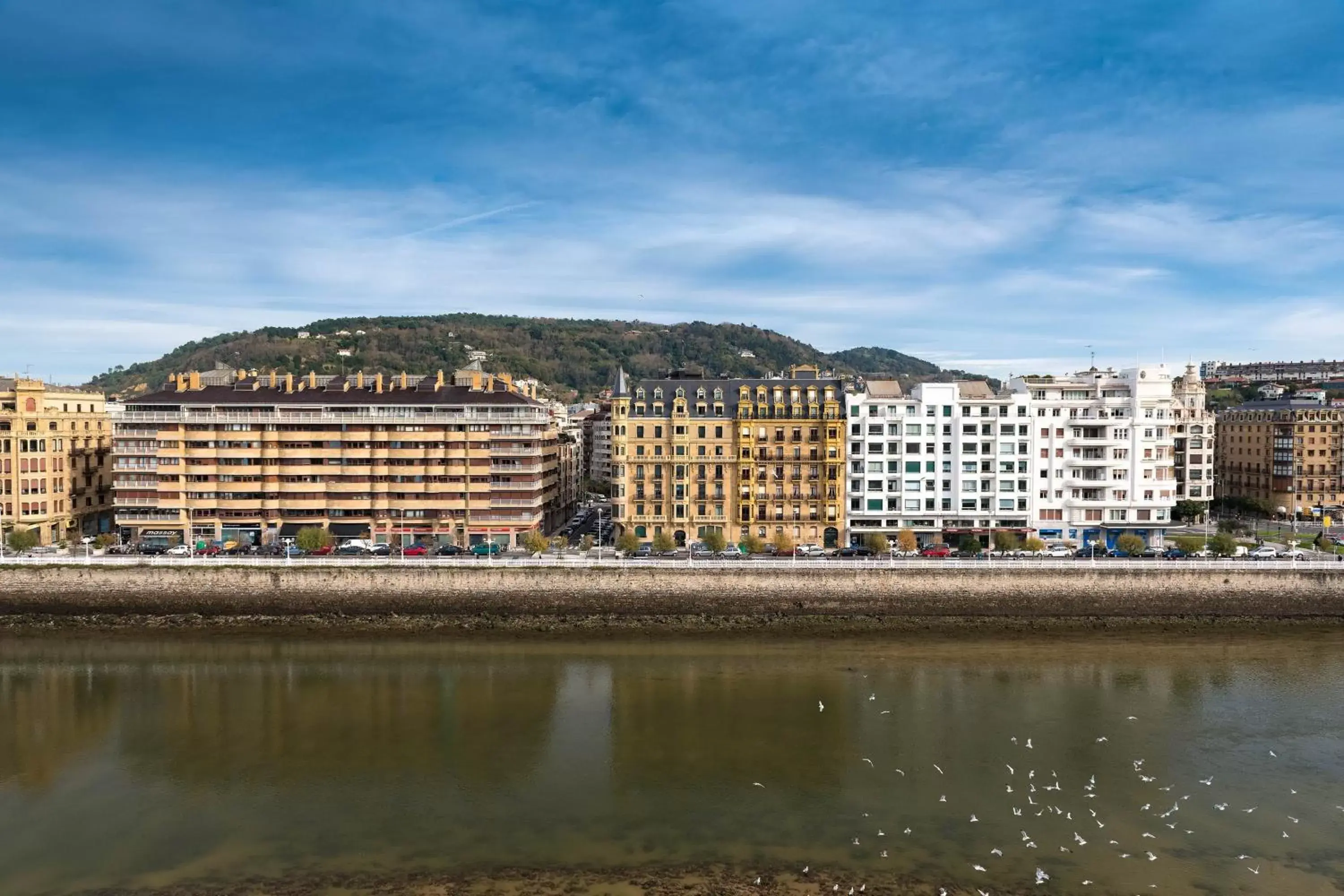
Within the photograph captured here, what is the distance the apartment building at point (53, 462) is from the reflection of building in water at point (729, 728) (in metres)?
55.8

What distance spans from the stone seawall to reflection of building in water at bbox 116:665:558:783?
414 inches

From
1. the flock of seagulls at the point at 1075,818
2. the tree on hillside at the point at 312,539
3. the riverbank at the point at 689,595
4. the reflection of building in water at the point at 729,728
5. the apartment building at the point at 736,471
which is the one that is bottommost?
the flock of seagulls at the point at 1075,818

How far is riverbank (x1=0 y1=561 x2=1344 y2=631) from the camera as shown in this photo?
61062mm

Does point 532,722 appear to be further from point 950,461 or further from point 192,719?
point 950,461

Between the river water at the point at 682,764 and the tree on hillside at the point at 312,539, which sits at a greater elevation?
the tree on hillside at the point at 312,539

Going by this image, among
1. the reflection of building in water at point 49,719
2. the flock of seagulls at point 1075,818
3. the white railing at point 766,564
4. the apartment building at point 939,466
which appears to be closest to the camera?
the flock of seagulls at point 1075,818

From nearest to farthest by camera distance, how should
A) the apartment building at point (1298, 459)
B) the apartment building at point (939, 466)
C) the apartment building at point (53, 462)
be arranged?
the apartment building at point (53, 462) → the apartment building at point (939, 466) → the apartment building at point (1298, 459)

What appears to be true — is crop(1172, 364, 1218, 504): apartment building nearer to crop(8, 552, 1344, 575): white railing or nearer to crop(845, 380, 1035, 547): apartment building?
crop(845, 380, 1035, 547): apartment building

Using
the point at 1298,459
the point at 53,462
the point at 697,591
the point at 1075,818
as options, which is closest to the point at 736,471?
the point at 697,591

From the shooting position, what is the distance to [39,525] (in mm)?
74750

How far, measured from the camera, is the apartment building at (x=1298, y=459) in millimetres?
98812

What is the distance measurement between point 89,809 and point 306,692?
44.5 feet

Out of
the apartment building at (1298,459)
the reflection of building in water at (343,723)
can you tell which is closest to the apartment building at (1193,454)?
the apartment building at (1298,459)

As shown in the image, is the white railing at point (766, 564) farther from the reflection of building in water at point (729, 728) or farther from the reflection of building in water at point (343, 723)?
the reflection of building in water at point (729, 728)
